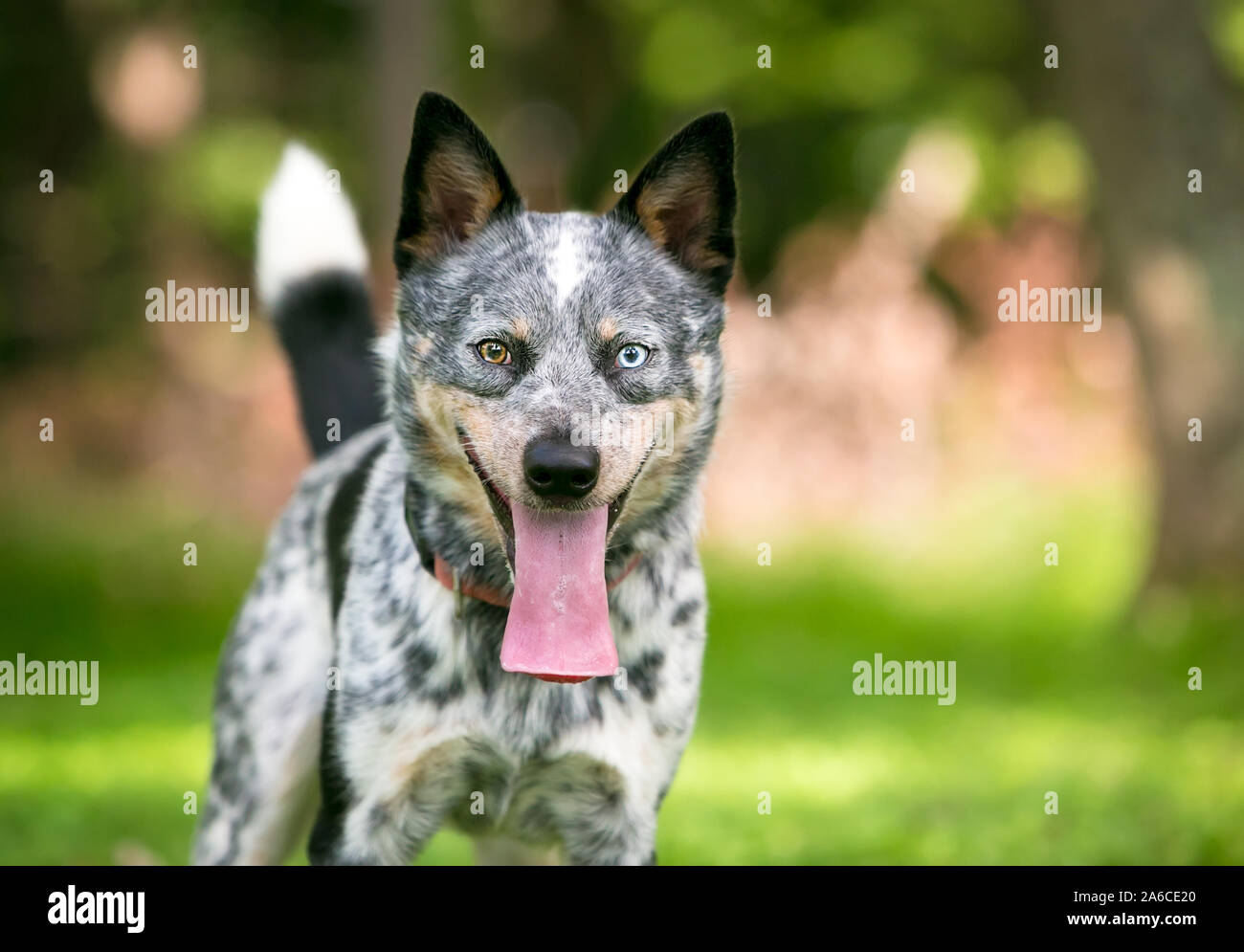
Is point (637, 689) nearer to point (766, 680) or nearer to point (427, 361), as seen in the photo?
point (427, 361)

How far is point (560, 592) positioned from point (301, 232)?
1.89 metres

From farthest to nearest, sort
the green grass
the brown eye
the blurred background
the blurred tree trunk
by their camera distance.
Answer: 1. the blurred tree trunk
2. the blurred background
3. the green grass
4. the brown eye

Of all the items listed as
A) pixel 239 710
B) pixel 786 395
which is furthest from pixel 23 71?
pixel 239 710

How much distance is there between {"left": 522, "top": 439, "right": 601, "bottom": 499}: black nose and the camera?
10.1ft

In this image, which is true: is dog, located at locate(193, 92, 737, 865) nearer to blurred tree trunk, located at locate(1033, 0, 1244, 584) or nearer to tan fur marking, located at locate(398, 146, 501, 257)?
tan fur marking, located at locate(398, 146, 501, 257)

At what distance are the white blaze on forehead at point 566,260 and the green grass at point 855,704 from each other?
7.40 feet

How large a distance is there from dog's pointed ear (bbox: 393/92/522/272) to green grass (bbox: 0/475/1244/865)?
231 centimetres

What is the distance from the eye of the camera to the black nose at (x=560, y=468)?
3066 mm

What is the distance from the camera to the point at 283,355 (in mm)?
4598

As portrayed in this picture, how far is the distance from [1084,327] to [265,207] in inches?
395

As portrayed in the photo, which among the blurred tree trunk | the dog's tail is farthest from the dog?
the blurred tree trunk

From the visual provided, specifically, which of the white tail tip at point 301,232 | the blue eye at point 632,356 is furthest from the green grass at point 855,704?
the blue eye at point 632,356

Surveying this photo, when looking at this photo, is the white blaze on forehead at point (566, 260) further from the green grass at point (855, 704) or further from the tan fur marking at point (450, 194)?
the green grass at point (855, 704)
